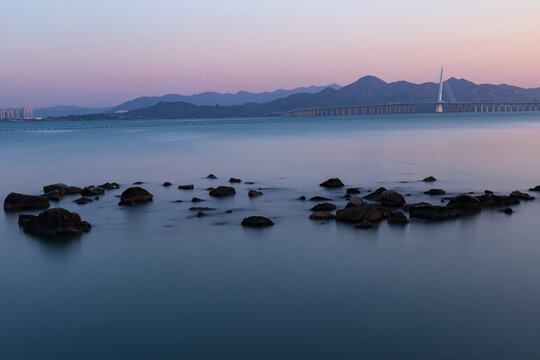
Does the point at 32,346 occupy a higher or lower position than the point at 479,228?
lower

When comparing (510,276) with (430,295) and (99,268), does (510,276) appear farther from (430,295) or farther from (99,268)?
(99,268)

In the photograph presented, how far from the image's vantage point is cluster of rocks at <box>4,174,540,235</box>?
406 inches

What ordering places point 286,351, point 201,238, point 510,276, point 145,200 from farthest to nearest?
point 145,200 < point 201,238 < point 510,276 < point 286,351

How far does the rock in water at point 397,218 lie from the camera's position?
413 inches

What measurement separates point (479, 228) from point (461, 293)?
12.2 feet

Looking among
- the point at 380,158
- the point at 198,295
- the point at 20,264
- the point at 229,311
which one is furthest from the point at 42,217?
the point at 380,158

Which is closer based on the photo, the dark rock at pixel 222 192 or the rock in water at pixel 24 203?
the rock in water at pixel 24 203

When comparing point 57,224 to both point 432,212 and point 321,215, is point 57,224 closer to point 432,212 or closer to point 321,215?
point 321,215

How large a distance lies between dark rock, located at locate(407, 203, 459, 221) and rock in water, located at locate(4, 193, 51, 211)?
9.43 meters

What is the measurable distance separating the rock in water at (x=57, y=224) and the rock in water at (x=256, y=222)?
337cm

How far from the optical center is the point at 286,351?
5.44 m

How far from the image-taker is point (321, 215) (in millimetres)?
11133

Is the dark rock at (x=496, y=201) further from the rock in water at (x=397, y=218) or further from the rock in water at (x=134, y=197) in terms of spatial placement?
the rock in water at (x=134, y=197)

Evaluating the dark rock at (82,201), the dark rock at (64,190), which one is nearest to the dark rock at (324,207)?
the dark rock at (82,201)
